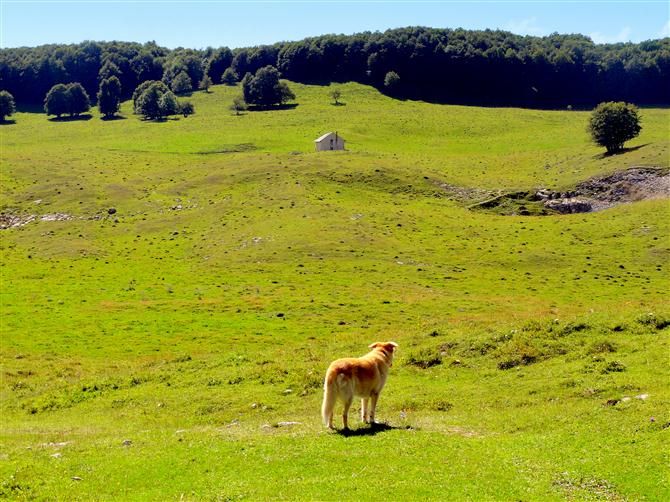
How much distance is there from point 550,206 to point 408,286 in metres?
38.5

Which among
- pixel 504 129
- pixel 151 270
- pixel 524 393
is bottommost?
pixel 151 270

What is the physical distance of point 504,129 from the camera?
153 m

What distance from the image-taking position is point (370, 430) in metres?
20.9

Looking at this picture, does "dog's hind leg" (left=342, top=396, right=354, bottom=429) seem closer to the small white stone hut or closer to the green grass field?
the green grass field

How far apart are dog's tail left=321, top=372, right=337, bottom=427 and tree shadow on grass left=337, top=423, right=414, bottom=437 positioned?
0.55 metres

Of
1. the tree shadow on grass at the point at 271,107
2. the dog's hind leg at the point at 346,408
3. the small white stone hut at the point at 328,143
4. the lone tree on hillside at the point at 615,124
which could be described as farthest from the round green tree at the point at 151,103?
the dog's hind leg at the point at 346,408

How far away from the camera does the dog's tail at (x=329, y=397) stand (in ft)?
66.0

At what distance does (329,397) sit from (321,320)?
32310 mm

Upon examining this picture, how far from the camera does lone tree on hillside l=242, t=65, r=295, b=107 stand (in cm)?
18888

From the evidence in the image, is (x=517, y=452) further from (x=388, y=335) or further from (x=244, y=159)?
(x=244, y=159)

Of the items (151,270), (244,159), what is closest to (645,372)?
(151,270)

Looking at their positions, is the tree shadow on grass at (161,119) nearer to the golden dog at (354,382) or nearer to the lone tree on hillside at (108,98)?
the lone tree on hillside at (108,98)

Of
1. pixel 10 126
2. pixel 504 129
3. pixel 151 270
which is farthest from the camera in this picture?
pixel 10 126

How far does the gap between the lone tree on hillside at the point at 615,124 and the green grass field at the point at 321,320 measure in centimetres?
356
